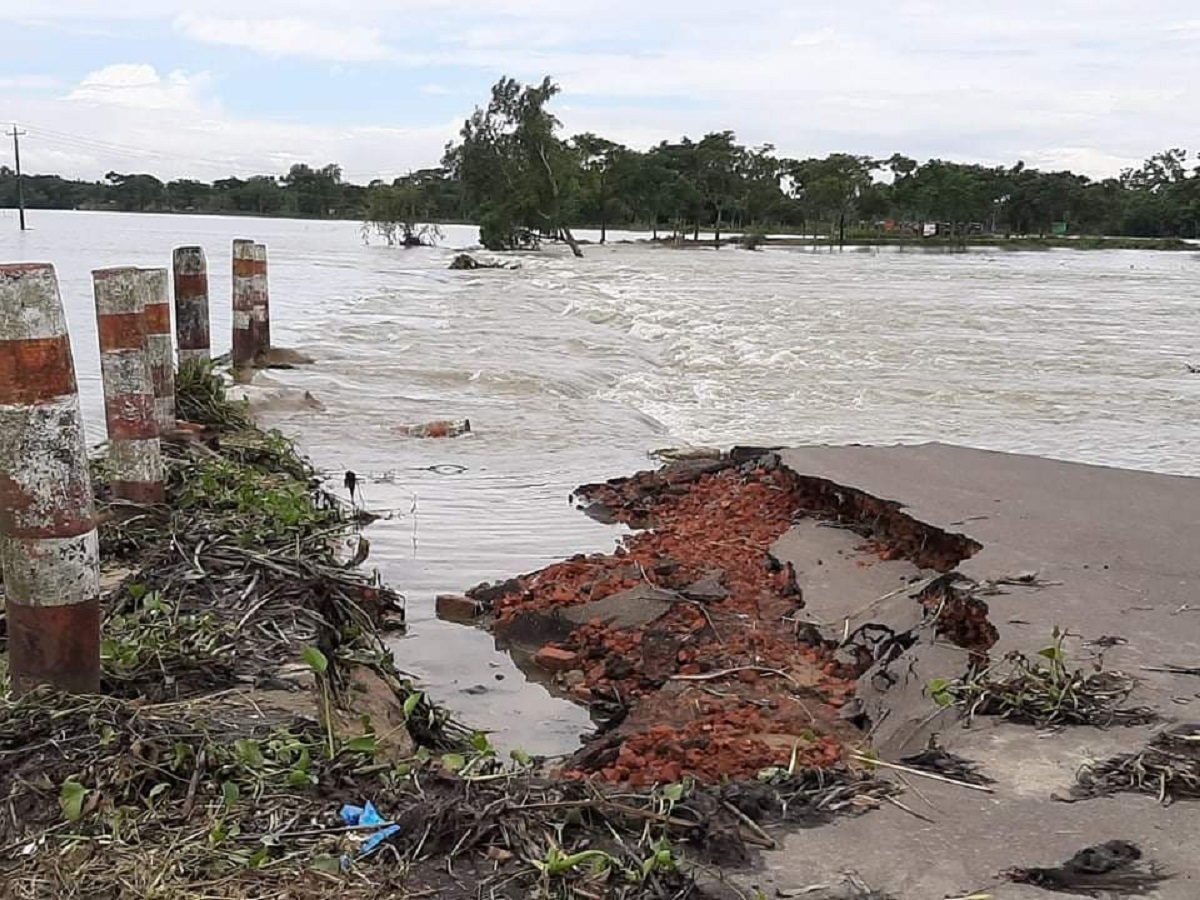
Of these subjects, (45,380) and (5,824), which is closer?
(5,824)

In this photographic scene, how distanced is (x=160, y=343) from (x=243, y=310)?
6626 mm

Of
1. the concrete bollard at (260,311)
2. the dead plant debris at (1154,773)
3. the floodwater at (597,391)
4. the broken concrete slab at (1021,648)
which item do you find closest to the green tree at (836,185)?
the floodwater at (597,391)

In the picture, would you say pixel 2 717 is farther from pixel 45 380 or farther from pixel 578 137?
pixel 578 137

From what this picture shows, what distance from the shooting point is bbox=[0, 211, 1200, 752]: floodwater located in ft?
21.9

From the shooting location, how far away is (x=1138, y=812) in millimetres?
3096

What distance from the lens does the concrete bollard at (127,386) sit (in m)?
5.47

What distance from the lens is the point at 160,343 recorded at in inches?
264

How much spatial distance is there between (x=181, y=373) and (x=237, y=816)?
21.2 feet

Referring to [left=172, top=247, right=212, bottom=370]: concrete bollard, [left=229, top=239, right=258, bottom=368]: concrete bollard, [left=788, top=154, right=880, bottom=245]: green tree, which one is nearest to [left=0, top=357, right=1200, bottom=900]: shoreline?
[left=172, top=247, right=212, bottom=370]: concrete bollard

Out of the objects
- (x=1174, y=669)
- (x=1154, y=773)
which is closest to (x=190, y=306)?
(x=1174, y=669)

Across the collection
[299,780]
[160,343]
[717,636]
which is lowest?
[717,636]

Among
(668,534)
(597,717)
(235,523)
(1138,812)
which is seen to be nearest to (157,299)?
(235,523)

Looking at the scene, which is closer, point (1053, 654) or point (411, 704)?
point (411, 704)

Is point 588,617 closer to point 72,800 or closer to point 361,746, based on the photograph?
point 361,746
